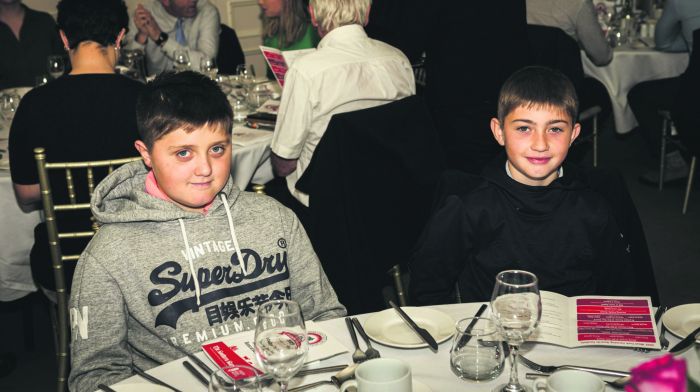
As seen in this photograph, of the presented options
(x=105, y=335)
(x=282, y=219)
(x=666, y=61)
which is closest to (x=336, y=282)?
(x=282, y=219)

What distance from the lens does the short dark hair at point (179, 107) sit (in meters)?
1.79

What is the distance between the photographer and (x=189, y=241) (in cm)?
179

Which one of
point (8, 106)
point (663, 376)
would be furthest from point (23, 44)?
point (663, 376)

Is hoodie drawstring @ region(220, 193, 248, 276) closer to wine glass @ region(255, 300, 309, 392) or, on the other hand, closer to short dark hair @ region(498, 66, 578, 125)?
wine glass @ region(255, 300, 309, 392)

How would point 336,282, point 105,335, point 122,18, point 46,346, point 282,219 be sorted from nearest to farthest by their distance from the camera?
point 105,335 → point 282,219 → point 336,282 → point 122,18 → point 46,346

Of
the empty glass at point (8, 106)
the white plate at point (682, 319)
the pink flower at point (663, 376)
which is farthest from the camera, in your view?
the empty glass at point (8, 106)

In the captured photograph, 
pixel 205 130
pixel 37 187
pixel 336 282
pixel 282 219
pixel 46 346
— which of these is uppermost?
pixel 205 130

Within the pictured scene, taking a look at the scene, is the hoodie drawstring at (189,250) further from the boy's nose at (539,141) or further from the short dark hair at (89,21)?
the short dark hair at (89,21)

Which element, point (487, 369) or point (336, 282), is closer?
point (487, 369)

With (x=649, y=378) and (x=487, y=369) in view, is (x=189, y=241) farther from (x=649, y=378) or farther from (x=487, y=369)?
(x=649, y=378)

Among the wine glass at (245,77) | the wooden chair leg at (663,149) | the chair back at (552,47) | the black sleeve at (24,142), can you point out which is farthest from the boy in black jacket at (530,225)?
the wooden chair leg at (663,149)

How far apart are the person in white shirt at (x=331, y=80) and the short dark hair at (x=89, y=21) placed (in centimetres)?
66

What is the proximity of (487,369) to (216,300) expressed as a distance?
2.16 feet

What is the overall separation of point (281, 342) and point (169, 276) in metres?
0.52
